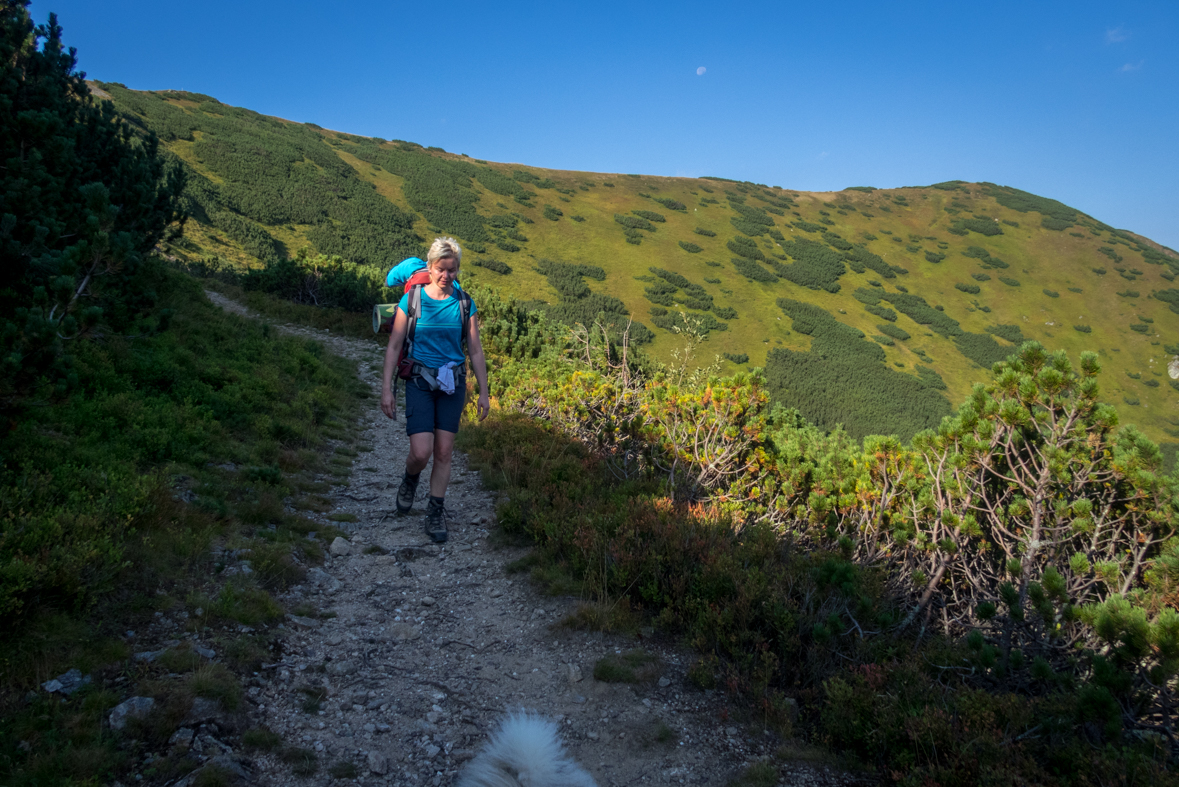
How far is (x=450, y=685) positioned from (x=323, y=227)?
1277 inches

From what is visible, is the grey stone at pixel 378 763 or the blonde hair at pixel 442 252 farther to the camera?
the blonde hair at pixel 442 252

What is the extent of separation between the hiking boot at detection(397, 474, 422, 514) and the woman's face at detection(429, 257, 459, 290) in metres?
1.89

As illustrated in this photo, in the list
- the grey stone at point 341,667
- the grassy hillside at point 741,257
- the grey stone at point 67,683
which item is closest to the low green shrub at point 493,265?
the grassy hillside at point 741,257

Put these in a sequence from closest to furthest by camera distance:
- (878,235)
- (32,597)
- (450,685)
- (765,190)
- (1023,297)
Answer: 1. (32,597)
2. (450,685)
3. (1023,297)
4. (878,235)
5. (765,190)

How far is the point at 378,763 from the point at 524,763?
0.85 metres

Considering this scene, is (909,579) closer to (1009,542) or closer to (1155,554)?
(1009,542)

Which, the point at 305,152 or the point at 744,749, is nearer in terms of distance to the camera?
the point at 744,749

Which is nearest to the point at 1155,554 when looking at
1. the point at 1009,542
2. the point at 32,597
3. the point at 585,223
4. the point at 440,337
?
the point at 1009,542

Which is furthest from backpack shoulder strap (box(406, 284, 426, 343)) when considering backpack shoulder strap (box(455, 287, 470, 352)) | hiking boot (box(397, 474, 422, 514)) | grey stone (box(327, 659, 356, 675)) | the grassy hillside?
the grassy hillside

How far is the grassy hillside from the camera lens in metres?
31.8

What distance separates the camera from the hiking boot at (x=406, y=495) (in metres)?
5.55

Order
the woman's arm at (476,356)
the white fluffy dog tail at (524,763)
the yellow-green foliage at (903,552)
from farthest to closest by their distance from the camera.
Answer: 1. the woman's arm at (476,356)
2. the yellow-green foliage at (903,552)
3. the white fluffy dog tail at (524,763)

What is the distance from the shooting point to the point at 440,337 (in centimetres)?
483

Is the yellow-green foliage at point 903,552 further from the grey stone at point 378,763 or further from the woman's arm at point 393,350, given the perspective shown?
the woman's arm at point 393,350
